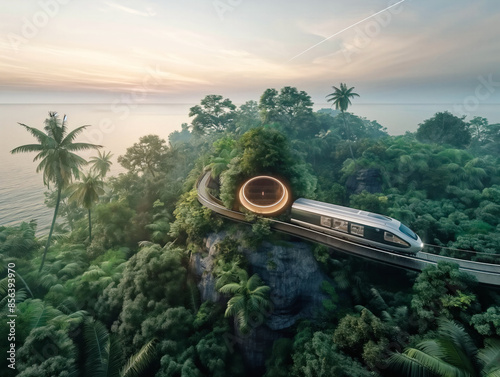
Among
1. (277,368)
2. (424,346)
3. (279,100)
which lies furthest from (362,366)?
(279,100)

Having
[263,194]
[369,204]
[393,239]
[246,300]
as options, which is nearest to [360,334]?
[393,239]

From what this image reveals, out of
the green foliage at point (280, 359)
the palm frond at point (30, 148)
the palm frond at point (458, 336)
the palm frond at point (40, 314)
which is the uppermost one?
the palm frond at point (30, 148)

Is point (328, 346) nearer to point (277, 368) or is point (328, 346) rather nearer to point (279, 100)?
point (277, 368)

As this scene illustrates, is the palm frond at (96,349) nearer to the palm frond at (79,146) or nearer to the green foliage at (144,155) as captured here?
the palm frond at (79,146)

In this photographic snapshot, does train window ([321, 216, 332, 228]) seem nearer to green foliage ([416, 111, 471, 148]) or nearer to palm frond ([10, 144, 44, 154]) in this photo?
palm frond ([10, 144, 44, 154])

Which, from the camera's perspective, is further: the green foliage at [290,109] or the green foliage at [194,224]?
the green foliage at [290,109]

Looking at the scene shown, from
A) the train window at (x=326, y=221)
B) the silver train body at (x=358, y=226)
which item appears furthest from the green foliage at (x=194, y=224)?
the train window at (x=326, y=221)

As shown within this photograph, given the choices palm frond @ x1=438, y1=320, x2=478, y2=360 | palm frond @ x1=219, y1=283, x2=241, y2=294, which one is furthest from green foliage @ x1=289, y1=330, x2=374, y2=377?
palm frond @ x1=219, y1=283, x2=241, y2=294
